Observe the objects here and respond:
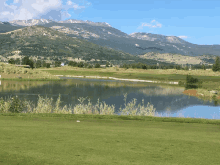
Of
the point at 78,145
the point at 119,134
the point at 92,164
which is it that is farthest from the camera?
the point at 119,134

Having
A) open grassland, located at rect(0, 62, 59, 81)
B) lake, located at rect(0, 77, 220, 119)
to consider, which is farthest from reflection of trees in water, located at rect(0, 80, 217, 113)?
open grassland, located at rect(0, 62, 59, 81)

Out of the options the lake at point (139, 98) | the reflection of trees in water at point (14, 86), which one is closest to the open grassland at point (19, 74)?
the reflection of trees in water at point (14, 86)

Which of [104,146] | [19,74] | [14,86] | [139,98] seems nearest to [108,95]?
[139,98]

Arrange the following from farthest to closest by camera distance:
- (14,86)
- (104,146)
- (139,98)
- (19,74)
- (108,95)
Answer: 1. (19,74)
2. (14,86)
3. (108,95)
4. (139,98)
5. (104,146)

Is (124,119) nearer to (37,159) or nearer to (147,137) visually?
(147,137)

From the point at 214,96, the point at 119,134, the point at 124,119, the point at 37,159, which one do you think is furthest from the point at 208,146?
the point at 214,96

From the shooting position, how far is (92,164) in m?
6.97

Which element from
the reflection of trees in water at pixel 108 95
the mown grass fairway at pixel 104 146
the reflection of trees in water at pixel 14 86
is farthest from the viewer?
the reflection of trees in water at pixel 14 86

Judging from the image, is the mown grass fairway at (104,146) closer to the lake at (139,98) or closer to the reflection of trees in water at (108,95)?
the lake at (139,98)

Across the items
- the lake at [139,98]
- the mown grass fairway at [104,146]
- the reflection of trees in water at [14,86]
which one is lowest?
→ the lake at [139,98]

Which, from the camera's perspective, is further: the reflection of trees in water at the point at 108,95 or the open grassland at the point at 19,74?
the open grassland at the point at 19,74

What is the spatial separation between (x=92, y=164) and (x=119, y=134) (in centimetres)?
397

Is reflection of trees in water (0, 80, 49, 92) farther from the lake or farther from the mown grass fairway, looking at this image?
the mown grass fairway

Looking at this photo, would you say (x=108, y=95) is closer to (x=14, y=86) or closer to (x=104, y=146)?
(x=14, y=86)
